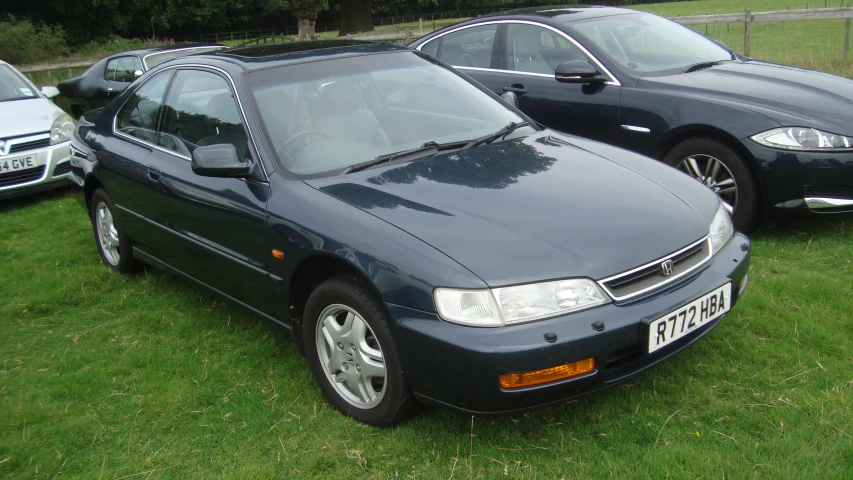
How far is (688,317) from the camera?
9.22 ft

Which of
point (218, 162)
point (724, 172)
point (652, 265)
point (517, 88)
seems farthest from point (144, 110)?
point (724, 172)

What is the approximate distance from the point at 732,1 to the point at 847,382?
172 ft

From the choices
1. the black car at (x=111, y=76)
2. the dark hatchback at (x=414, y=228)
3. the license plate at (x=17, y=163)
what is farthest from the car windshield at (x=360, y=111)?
the black car at (x=111, y=76)

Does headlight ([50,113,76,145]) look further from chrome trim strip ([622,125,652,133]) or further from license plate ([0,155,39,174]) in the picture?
chrome trim strip ([622,125,652,133])

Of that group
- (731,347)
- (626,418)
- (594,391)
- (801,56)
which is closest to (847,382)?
(731,347)

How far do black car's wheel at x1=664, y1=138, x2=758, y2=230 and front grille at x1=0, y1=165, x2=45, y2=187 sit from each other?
6124mm

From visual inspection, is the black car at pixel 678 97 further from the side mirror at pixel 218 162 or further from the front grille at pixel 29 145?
the front grille at pixel 29 145

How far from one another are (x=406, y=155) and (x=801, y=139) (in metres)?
2.66

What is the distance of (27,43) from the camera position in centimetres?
2764

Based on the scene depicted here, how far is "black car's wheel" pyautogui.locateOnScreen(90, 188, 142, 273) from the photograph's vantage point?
498cm

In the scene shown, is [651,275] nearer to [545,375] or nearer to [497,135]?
[545,375]

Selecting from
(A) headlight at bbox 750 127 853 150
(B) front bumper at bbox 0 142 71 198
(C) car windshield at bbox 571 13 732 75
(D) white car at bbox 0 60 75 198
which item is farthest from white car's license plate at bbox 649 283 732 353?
(B) front bumper at bbox 0 142 71 198

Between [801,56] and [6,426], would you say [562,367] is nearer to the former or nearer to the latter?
[6,426]

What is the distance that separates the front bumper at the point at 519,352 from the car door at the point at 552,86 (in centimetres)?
299
